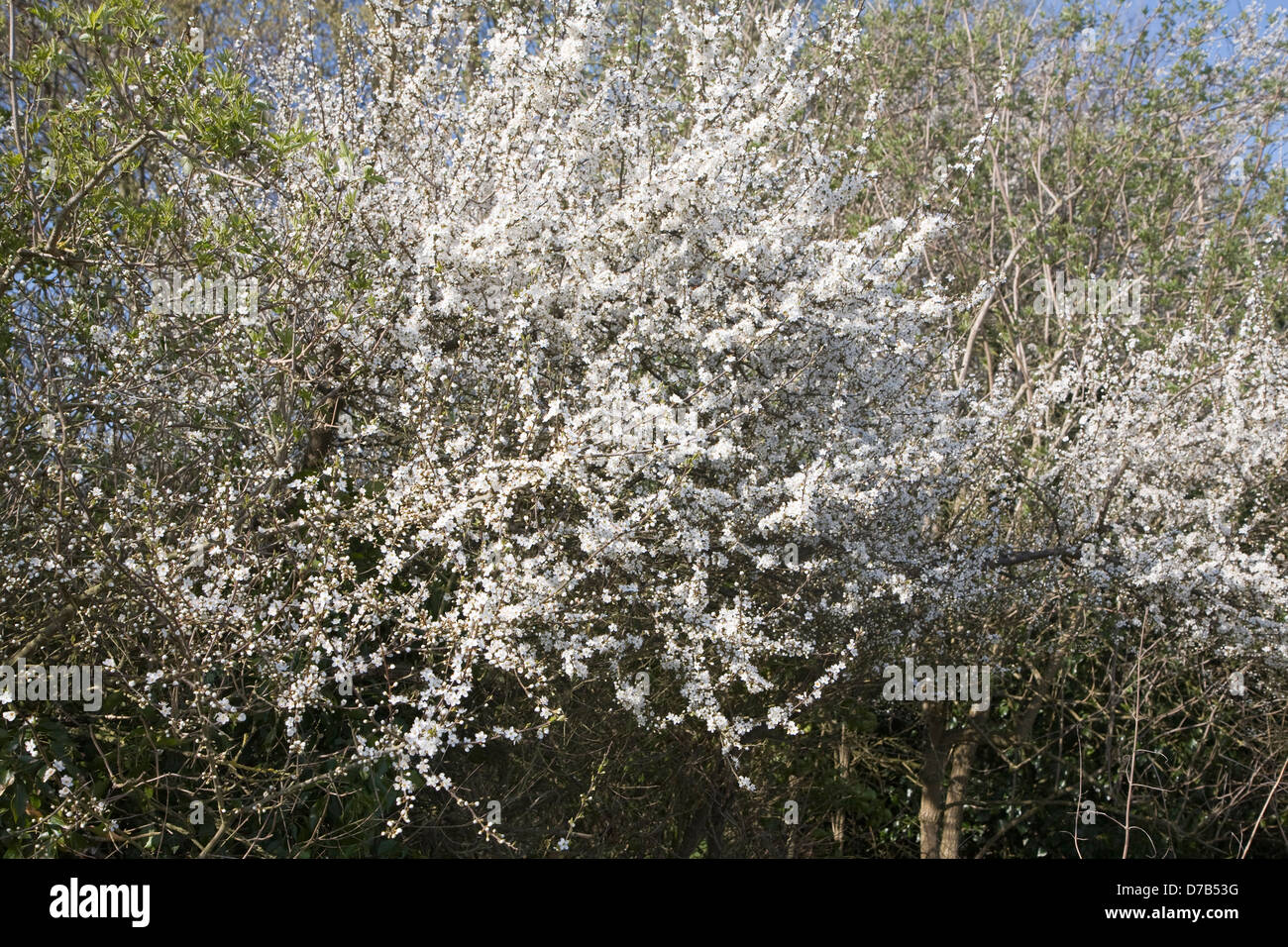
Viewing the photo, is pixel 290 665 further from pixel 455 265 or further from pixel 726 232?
pixel 726 232

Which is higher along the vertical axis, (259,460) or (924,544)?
(259,460)

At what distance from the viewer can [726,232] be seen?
15.2ft

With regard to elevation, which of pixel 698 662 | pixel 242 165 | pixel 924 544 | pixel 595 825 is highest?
pixel 242 165

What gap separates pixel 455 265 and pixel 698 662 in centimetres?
177

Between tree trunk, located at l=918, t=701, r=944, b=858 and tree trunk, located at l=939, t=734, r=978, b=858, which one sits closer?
tree trunk, located at l=918, t=701, r=944, b=858

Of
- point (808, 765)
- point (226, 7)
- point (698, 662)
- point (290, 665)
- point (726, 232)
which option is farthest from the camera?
point (226, 7)

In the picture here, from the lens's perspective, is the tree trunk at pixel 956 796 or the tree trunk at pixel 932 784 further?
the tree trunk at pixel 956 796

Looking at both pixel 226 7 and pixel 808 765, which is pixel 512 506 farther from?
pixel 226 7

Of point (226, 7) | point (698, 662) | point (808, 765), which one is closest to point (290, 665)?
point (698, 662)

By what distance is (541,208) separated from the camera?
4355 millimetres
